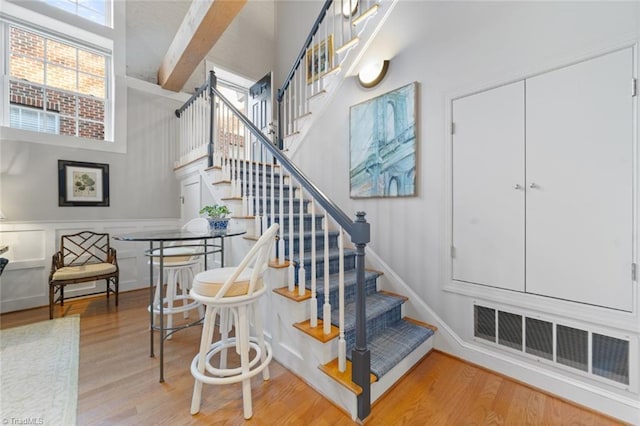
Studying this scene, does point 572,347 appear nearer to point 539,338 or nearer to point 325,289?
point 539,338

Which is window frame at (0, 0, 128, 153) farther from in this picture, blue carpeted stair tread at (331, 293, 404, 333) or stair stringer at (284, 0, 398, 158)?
blue carpeted stair tread at (331, 293, 404, 333)

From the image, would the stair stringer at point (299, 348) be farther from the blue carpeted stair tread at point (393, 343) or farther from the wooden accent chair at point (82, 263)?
the wooden accent chair at point (82, 263)

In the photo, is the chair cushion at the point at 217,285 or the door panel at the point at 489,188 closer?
the chair cushion at the point at 217,285

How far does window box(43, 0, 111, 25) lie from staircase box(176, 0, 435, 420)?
1765 mm

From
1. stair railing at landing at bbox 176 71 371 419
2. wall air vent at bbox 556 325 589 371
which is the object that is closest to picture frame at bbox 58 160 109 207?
stair railing at landing at bbox 176 71 371 419

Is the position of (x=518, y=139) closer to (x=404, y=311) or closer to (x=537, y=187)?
(x=537, y=187)

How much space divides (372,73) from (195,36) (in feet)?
6.54

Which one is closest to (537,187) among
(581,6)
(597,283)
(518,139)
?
(518,139)

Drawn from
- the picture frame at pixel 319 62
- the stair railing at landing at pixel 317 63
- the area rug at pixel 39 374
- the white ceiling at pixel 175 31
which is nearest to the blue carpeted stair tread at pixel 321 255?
the area rug at pixel 39 374

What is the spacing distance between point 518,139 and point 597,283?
1008 millimetres

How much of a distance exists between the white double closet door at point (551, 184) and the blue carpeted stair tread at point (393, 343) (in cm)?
58

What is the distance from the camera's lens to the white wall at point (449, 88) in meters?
1.58

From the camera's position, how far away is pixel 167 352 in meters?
2.12

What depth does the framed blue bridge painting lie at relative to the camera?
238 centimetres
